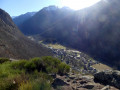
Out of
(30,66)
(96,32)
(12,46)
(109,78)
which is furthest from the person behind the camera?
(96,32)

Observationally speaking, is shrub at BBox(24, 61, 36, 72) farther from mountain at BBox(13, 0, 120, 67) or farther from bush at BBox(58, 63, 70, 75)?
mountain at BBox(13, 0, 120, 67)

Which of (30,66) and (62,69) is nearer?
(30,66)

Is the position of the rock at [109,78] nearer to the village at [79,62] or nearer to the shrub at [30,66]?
the shrub at [30,66]

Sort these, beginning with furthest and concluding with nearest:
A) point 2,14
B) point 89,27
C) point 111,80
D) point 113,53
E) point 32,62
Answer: point 89,27, point 113,53, point 2,14, point 32,62, point 111,80

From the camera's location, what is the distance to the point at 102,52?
260 feet

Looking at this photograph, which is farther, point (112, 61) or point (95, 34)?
point (95, 34)

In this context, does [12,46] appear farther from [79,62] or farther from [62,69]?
[79,62]

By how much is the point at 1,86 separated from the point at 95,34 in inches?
3619

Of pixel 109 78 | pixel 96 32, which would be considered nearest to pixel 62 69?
pixel 109 78

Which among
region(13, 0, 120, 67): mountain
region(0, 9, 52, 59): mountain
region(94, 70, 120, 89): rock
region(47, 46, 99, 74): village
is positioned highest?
region(13, 0, 120, 67): mountain

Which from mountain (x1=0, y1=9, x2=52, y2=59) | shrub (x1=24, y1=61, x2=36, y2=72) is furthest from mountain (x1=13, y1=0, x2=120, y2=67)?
shrub (x1=24, y1=61, x2=36, y2=72)

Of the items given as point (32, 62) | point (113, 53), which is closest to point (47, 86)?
point (32, 62)

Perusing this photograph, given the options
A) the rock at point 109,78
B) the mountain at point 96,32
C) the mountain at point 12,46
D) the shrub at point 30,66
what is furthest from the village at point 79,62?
the rock at point 109,78

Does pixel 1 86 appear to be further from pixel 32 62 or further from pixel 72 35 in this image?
pixel 72 35
